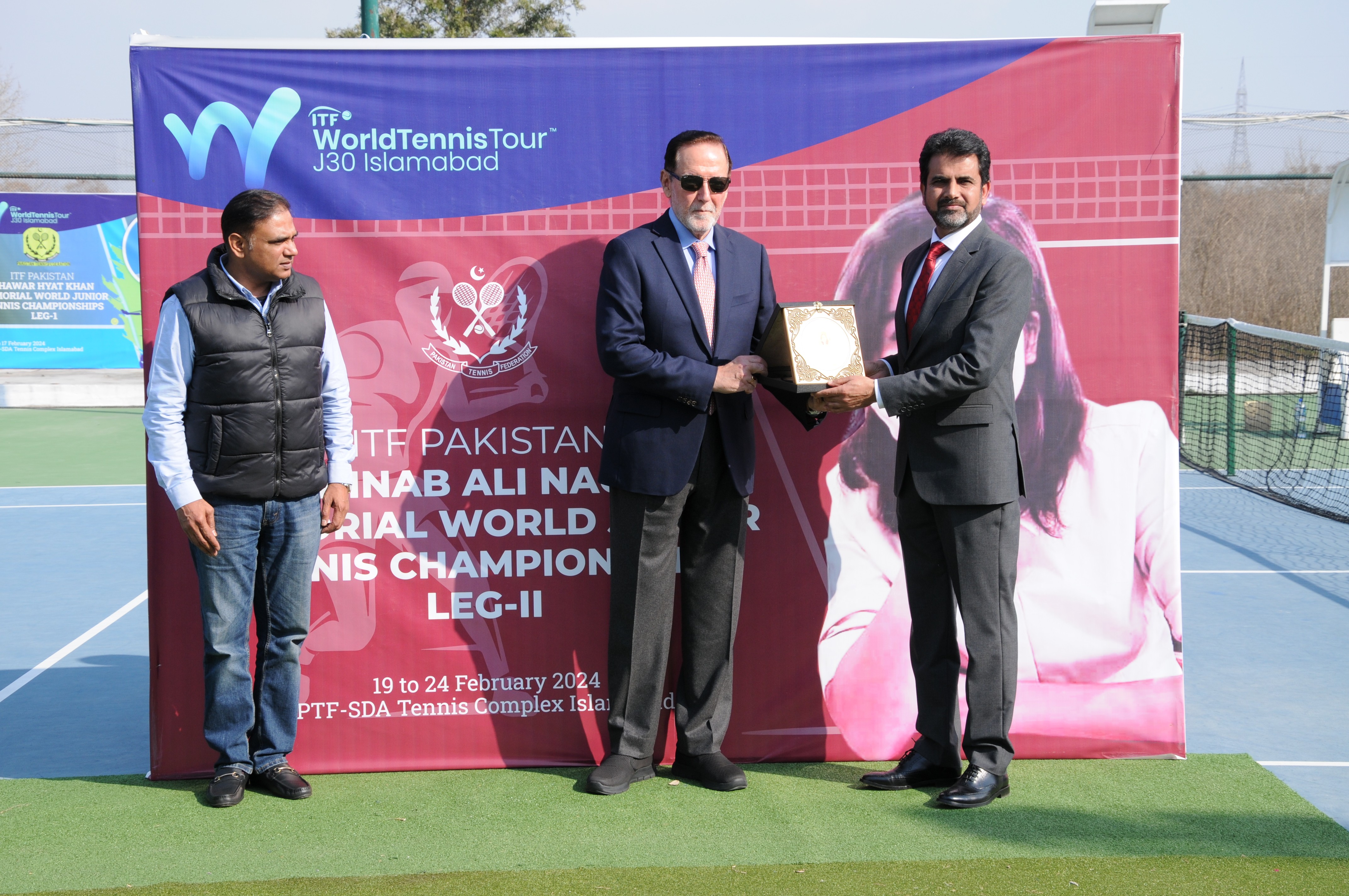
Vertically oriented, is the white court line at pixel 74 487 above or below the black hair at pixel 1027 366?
below

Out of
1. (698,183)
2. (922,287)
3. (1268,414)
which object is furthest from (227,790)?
(1268,414)

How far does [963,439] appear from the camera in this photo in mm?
3416

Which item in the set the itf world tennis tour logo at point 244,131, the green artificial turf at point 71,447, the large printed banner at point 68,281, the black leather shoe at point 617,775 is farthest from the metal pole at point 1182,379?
the large printed banner at point 68,281

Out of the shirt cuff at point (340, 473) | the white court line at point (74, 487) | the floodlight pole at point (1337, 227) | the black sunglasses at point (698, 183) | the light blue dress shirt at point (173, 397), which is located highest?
the floodlight pole at point (1337, 227)

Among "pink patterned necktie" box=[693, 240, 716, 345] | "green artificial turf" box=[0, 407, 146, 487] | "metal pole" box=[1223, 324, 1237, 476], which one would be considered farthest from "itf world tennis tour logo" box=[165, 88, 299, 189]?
"metal pole" box=[1223, 324, 1237, 476]

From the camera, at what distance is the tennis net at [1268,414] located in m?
10.3

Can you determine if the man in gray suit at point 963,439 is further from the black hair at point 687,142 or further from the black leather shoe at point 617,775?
the black leather shoe at point 617,775

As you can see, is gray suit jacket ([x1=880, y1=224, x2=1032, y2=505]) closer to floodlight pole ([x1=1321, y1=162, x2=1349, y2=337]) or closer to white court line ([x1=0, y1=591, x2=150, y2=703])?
white court line ([x1=0, y1=591, x2=150, y2=703])

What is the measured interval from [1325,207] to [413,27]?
53.7 feet

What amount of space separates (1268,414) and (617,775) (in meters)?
14.4

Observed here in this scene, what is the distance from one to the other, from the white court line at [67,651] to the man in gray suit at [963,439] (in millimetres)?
3099

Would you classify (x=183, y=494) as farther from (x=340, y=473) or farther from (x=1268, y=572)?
(x=1268, y=572)

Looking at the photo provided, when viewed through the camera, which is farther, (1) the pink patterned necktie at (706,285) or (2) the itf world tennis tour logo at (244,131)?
(2) the itf world tennis tour logo at (244,131)

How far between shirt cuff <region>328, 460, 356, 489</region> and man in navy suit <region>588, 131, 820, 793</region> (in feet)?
2.78
